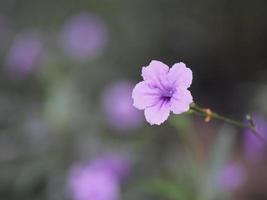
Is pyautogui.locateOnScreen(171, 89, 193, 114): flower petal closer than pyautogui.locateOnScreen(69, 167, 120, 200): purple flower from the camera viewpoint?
Yes

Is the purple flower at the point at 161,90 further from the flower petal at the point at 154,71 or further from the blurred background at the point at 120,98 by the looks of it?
the blurred background at the point at 120,98

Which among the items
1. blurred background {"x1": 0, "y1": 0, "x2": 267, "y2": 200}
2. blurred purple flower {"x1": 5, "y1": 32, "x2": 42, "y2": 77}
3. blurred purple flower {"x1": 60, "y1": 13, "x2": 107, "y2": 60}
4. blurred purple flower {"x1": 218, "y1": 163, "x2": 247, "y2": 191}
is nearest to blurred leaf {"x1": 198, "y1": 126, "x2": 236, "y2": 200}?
blurred background {"x1": 0, "y1": 0, "x2": 267, "y2": 200}

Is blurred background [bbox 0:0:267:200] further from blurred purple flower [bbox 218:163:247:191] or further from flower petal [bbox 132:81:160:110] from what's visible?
flower petal [bbox 132:81:160:110]

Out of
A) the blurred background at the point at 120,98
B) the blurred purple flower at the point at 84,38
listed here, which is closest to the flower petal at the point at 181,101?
the blurred background at the point at 120,98

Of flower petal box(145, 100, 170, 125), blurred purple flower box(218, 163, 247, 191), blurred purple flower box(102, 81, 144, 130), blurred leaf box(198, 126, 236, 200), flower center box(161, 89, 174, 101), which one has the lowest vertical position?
flower petal box(145, 100, 170, 125)

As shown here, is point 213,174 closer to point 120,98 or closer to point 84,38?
point 120,98

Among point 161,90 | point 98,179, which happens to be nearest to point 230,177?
point 98,179

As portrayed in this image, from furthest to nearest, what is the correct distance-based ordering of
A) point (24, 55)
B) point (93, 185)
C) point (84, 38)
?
point (84, 38)
point (24, 55)
point (93, 185)

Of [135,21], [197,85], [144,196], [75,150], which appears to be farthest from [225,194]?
[135,21]
